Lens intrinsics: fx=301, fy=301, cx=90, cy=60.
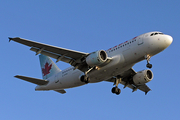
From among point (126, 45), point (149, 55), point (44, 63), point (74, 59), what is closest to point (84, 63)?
point (74, 59)

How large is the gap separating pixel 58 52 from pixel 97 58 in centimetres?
469

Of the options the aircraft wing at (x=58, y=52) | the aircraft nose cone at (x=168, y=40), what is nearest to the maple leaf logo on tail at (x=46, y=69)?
the aircraft wing at (x=58, y=52)

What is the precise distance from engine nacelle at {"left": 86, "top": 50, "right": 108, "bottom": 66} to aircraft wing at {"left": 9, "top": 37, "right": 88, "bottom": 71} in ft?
4.41

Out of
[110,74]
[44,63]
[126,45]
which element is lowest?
[110,74]

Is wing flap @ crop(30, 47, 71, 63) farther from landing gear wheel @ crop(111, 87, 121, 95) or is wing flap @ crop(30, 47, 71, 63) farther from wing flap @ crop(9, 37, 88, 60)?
landing gear wheel @ crop(111, 87, 121, 95)

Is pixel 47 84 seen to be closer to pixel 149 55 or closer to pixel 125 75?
pixel 125 75

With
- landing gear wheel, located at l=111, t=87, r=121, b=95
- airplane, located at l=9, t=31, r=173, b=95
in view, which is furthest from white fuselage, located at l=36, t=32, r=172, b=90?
landing gear wheel, located at l=111, t=87, r=121, b=95

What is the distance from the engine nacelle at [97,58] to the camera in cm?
3238

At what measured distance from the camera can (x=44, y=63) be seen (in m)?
47.3

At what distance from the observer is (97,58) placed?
3234 centimetres

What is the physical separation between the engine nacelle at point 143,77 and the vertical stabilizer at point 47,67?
11240 millimetres

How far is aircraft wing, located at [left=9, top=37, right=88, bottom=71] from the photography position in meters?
32.3

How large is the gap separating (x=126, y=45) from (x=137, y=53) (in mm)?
1625

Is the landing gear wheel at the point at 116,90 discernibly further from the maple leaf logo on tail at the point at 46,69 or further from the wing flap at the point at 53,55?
the maple leaf logo on tail at the point at 46,69
